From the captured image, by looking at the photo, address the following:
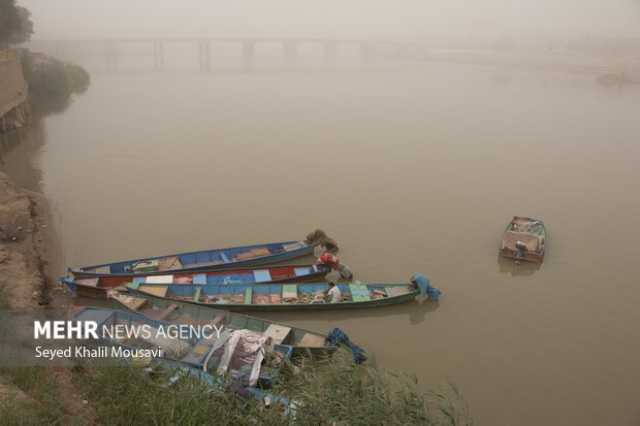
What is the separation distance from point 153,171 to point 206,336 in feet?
40.6

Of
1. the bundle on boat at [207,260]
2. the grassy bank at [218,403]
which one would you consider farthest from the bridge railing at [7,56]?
the grassy bank at [218,403]

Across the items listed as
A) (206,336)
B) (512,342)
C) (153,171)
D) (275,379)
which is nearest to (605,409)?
(512,342)

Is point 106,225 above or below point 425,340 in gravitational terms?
above

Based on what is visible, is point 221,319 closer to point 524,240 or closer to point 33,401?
point 33,401

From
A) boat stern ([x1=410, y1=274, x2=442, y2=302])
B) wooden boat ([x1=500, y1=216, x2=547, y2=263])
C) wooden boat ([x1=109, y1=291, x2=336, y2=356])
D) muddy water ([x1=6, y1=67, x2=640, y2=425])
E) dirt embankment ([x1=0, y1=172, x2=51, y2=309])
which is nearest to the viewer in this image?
wooden boat ([x1=109, y1=291, x2=336, y2=356])

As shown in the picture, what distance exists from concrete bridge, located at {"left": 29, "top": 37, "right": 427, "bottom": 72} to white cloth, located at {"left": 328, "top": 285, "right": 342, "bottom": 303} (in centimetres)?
5697

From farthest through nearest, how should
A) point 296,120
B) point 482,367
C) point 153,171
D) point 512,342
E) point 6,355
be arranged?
point 296,120 < point 153,171 < point 512,342 < point 482,367 < point 6,355

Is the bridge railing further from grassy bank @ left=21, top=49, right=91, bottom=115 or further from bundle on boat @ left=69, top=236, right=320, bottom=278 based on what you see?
bundle on boat @ left=69, top=236, right=320, bottom=278

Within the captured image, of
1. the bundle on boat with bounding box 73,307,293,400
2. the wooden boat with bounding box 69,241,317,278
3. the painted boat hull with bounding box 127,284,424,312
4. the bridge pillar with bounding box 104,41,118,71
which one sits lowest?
the painted boat hull with bounding box 127,284,424,312

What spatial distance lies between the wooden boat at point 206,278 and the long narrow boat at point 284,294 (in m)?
0.28

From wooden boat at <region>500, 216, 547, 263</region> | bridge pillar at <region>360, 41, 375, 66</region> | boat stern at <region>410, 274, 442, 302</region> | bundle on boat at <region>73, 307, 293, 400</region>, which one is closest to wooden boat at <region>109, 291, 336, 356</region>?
bundle on boat at <region>73, 307, 293, 400</region>

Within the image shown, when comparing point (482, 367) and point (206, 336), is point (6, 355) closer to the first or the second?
point (206, 336)

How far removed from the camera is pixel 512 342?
1055cm

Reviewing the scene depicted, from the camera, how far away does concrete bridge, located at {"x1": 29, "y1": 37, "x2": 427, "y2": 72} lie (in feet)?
214
